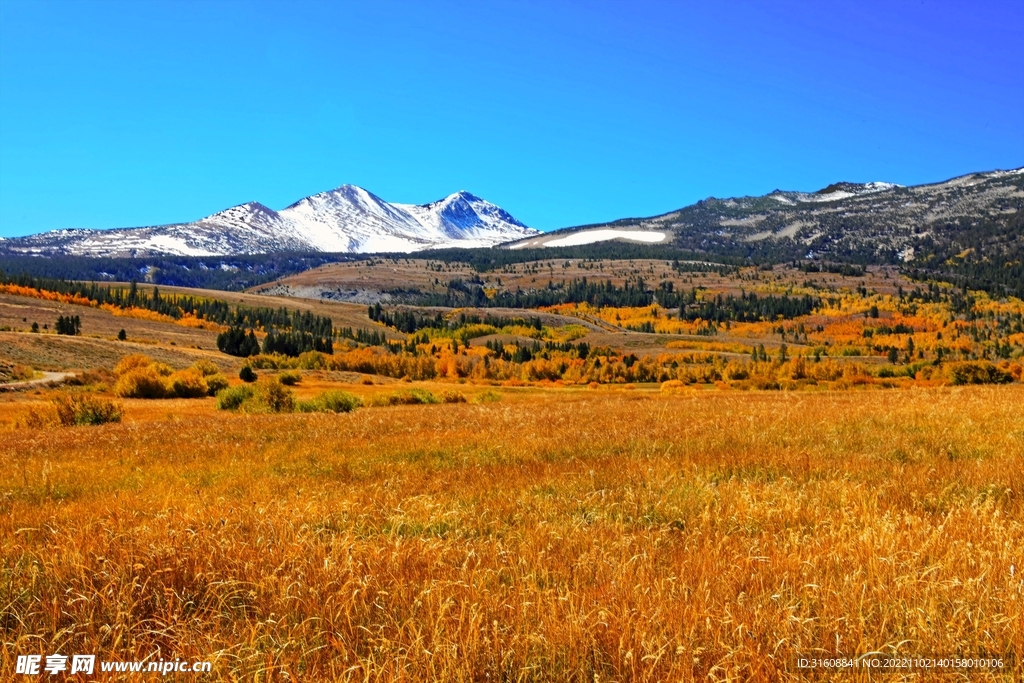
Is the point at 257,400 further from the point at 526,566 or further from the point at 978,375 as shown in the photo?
the point at 978,375

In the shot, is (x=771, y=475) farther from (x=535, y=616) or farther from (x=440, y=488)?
(x=535, y=616)

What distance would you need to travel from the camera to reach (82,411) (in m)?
22.6

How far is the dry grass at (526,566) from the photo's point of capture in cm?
367

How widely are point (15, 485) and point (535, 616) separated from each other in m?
Result: 8.94

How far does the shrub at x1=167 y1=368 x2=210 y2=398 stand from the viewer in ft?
125

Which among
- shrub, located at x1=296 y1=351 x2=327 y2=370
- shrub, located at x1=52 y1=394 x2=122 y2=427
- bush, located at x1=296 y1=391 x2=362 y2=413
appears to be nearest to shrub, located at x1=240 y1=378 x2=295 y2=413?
bush, located at x1=296 y1=391 x2=362 y2=413

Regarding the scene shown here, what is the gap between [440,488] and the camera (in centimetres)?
823

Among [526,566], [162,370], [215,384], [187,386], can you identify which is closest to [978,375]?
[215,384]

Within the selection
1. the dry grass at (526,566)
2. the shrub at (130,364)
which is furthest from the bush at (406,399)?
the dry grass at (526,566)

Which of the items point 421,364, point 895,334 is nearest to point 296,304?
point 421,364

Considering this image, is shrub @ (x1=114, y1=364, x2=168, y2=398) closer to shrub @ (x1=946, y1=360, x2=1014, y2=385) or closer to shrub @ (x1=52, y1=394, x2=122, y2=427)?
shrub @ (x1=52, y1=394, x2=122, y2=427)

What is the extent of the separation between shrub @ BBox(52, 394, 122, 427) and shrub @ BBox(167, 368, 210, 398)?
14.5 m

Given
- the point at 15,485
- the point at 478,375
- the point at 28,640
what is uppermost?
the point at 28,640

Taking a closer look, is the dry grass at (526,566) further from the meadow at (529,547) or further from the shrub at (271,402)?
the shrub at (271,402)
